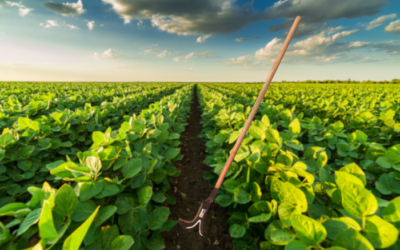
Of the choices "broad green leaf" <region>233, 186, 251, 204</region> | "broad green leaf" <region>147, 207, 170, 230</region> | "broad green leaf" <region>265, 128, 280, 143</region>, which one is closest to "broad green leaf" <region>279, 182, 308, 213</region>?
"broad green leaf" <region>233, 186, 251, 204</region>

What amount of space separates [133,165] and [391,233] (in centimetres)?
143

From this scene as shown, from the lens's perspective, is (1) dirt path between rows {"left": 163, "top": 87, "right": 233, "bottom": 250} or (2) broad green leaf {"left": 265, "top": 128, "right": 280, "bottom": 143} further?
(1) dirt path between rows {"left": 163, "top": 87, "right": 233, "bottom": 250}

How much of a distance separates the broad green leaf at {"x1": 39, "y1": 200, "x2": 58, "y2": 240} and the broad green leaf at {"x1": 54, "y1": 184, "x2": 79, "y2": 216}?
0.73 ft

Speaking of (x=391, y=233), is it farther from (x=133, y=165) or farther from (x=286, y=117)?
(x=286, y=117)

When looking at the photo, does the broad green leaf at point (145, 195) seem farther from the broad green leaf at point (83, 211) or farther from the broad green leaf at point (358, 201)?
the broad green leaf at point (358, 201)

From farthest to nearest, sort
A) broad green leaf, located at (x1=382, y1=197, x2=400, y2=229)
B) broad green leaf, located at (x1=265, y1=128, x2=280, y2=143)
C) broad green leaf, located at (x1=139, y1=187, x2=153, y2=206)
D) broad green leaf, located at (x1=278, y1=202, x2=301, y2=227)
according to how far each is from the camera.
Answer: broad green leaf, located at (x1=265, y1=128, x2=280, y2=143), broad green leaf, located at (x1=139, y1=187, x2=153, y2=206), broad green leaf, located at (x1=278, y1=202, x2=301, y2=227), broad green leaf, located at (x1=382, y1=197, x2=400, y2=229)

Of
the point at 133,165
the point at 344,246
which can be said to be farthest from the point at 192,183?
the point at 344,246

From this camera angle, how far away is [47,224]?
648 millimetres

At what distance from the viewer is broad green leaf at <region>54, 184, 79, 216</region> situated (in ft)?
2.85

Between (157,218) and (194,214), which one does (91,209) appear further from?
(194,214)

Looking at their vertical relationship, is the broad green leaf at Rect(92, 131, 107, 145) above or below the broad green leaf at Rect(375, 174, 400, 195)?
above

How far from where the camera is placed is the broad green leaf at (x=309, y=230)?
0.77 m

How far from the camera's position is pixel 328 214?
39.8 inches

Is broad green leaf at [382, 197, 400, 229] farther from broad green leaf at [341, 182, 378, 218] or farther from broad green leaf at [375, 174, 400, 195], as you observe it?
broad green leaf at [375, 174, 400, 195]
